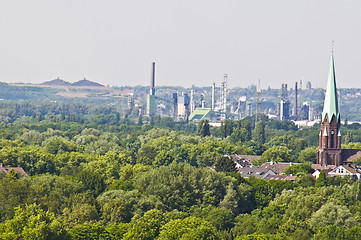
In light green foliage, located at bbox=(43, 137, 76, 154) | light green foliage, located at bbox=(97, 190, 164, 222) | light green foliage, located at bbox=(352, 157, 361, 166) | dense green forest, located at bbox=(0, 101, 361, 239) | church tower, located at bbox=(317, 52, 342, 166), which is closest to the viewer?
dense green forest, located at bbox=(0, 101, 361, 239)

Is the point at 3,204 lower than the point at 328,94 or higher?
lower

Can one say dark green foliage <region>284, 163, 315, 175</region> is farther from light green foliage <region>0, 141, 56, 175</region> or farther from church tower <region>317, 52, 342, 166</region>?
light green foliage <region>0, 141, 56, 175</region>

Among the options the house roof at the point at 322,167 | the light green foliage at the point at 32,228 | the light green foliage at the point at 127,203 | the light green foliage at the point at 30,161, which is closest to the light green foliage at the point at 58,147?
the light green foliage at the point at 30,161

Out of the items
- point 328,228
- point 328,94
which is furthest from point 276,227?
point 328,94

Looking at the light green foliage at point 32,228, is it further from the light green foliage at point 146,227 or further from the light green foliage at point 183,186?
the light green foliage at point 183,186

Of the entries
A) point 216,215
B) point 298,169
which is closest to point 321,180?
point 298,169

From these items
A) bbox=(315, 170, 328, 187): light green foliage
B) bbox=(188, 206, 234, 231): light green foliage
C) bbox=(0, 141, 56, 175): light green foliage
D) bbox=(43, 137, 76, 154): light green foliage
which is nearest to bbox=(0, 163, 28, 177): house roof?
bbox=(0, 141, 56, 175): light green foliage

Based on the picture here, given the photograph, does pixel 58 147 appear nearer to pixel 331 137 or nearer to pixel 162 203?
pixel 331 137

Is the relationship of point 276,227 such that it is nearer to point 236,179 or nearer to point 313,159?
point 236,179
